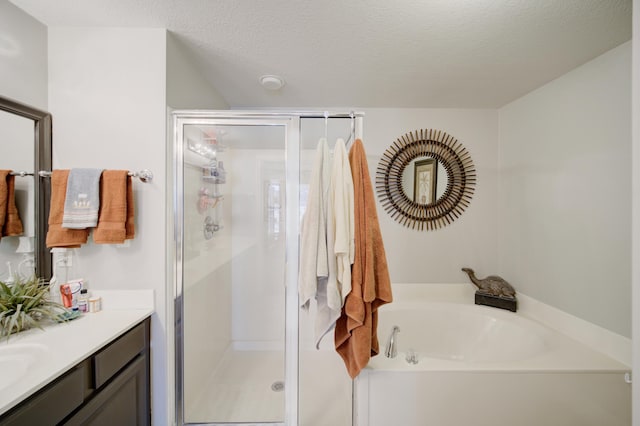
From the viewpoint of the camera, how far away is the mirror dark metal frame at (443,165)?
2.30 metres

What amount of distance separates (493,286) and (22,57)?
3437 millimetres

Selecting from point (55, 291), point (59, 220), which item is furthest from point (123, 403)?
point (59, 220)

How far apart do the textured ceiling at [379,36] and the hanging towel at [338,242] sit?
0.66 metres

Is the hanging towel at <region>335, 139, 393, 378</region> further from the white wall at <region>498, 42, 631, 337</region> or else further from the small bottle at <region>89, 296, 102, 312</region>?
the white wall at <region>498, 42, 631, 337</region>

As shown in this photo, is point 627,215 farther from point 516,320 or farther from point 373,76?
point 373,76

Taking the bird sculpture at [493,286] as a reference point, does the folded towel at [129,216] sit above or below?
above

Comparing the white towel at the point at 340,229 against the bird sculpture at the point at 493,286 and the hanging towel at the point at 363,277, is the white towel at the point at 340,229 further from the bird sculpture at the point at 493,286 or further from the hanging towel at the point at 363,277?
the bird sculpture at the point at 493,286

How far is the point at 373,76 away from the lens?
1744 mm

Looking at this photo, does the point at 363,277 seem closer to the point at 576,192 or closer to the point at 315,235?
the point at 315,235

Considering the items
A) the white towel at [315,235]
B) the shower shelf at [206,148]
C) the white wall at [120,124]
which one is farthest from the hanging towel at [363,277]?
the white wall at [120,124]

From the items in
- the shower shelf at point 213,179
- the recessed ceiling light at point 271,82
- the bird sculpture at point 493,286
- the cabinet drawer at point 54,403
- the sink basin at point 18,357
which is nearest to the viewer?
the cabinet drawer at point 54,403

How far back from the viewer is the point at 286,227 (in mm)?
1435

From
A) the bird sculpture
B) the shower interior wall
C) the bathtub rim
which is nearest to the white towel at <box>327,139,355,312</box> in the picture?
the shower interior wall

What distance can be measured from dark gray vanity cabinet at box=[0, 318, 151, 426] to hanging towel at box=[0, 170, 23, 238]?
0.74m
